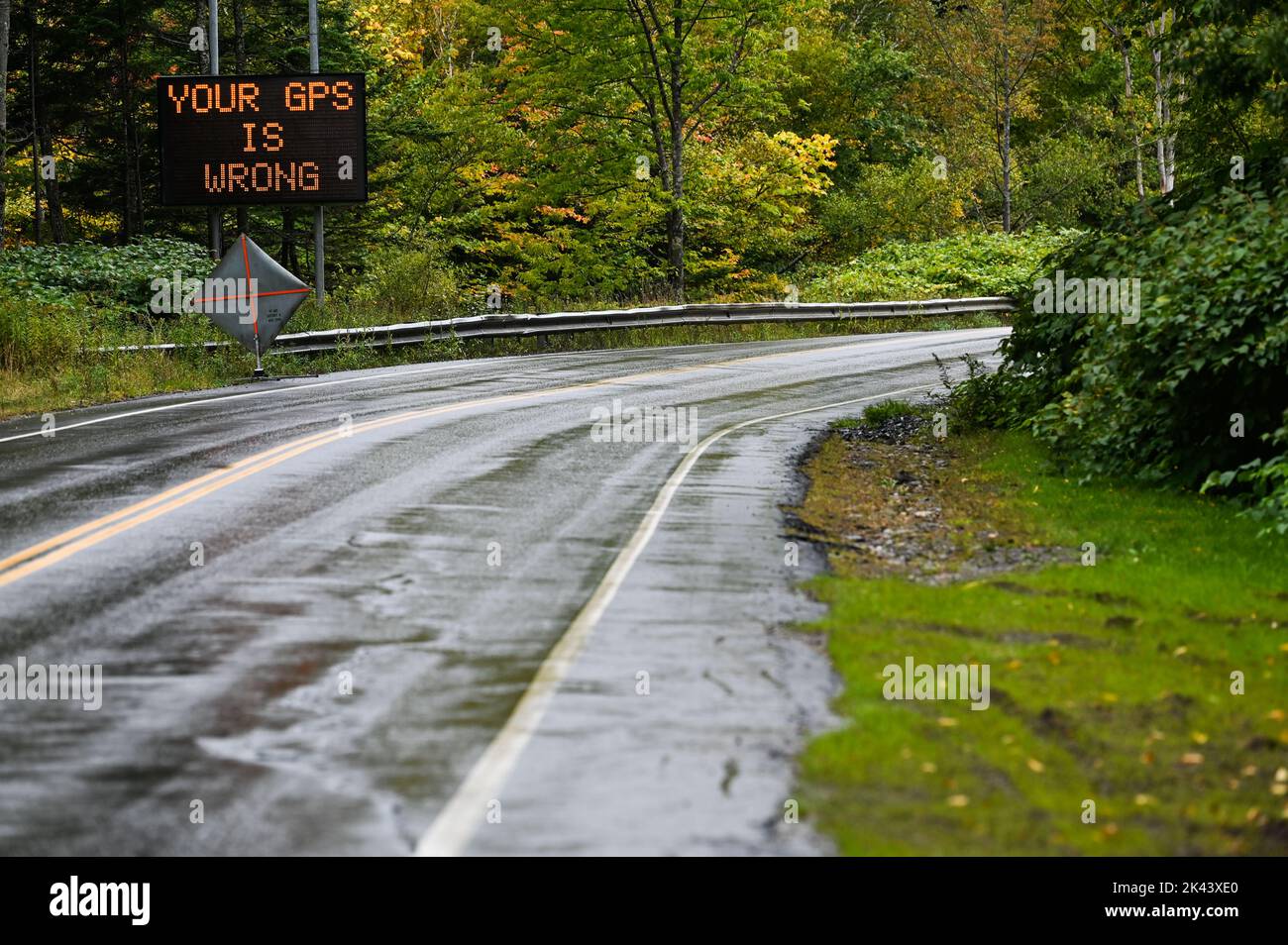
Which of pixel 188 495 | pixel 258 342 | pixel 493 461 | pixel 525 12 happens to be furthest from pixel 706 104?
pixel 188 495

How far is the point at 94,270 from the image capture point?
2848cm

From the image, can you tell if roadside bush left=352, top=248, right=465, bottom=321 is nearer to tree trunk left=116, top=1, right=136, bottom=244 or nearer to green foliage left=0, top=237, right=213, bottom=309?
green foliage left=0, top=237, right=213, bottom=309

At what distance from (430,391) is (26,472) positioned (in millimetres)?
8818

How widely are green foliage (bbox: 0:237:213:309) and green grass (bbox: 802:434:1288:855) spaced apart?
19.8 metres

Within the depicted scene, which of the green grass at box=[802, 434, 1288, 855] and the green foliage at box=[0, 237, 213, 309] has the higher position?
the green foliage at box=[0, 237, 213, 309]

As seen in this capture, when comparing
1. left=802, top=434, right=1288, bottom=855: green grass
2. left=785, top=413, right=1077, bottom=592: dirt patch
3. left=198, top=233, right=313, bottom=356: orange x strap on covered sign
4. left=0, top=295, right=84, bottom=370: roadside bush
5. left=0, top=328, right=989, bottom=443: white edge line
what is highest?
left=198, top=233, right=313, bottom=356: orange x strap on covered sign

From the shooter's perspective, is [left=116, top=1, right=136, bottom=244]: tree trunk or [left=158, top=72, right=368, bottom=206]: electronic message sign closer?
[left=158, top=72, right=368, bottom=206]: electronic message sign

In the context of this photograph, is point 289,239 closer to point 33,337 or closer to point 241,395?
point 33,337

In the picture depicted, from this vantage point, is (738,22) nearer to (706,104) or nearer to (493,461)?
(706,104)

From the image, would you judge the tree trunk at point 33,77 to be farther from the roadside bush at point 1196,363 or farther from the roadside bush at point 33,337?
the roadside bush at point 1196,363

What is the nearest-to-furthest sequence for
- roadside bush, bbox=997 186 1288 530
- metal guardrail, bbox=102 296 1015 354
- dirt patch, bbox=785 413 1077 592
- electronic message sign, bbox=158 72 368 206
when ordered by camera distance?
dirt patch, bbox=785 413 1077 592
roadside bush, bbox=997 186 1288 530
metal guardrail, bbox=102 296 1015 354
electronic message sign, bbox=158 72 368 206

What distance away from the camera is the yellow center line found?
11133 mm

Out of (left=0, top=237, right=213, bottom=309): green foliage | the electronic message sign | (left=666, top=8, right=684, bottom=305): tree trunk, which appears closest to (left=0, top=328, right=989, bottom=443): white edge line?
the electronic message sign

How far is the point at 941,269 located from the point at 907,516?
36.5 metres
